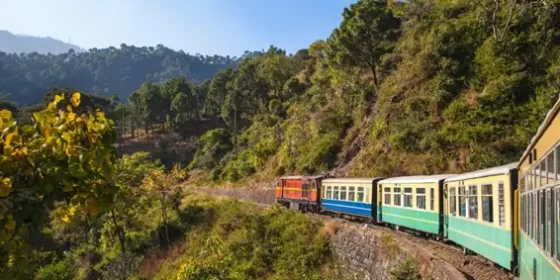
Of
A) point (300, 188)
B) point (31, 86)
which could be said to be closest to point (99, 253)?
point (300, 188)

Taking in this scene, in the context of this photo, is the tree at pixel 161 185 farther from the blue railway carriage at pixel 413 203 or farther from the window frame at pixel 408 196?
the window frame at pixel 408 196

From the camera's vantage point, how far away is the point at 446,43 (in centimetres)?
2922

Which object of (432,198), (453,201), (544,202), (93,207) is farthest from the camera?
(432,198)

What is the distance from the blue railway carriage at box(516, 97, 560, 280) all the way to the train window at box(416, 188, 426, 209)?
906 centimetres

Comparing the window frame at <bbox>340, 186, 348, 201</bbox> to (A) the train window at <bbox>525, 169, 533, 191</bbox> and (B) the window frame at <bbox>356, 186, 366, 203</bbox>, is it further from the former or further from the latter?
(A) the train window at <bbox>525, 169, 533, 191</bbox>

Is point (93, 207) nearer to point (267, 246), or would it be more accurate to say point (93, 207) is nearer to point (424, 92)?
point (267, 246)

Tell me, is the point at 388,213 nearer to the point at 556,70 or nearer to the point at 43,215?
the point at 556,70

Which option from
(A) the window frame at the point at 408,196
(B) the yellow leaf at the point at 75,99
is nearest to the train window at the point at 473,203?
(A) the window frame at the point at 408,196

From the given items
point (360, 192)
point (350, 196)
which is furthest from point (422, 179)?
point (350, 196)

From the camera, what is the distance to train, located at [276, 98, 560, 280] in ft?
16.4

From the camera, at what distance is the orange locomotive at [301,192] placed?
88.7ft

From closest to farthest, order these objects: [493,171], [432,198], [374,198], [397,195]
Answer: [493,171]
[432,198]
[397,195]
[374,198]

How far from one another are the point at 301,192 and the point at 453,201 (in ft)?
51.5

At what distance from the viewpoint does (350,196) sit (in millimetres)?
22891
